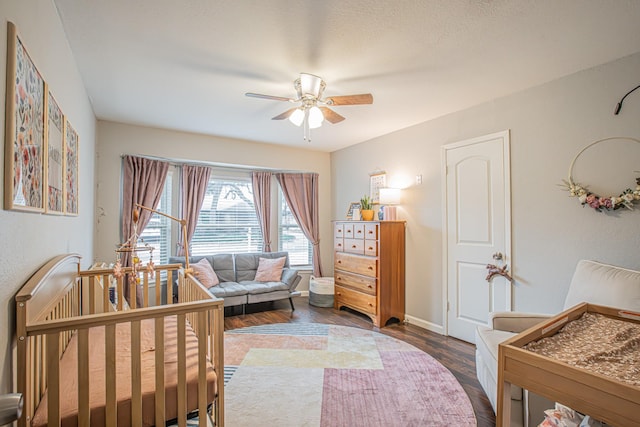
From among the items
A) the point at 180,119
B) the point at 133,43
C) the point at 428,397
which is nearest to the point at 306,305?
the point at 428,397

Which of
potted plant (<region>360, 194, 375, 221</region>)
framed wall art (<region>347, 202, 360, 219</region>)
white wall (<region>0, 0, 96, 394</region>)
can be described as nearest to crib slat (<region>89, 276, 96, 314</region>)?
white wall (<region>0, 0, 96, 394</region>)

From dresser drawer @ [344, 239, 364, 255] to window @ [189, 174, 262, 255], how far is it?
1618 mm

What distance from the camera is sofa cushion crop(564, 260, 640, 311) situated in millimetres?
1872

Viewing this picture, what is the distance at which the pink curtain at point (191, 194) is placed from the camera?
445 cm

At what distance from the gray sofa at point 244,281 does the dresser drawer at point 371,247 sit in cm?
117

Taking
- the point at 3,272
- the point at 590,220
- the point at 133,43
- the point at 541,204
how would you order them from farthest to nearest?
the point at 541,204
the point at 590,220
the point at 133,43
the point at 3,272

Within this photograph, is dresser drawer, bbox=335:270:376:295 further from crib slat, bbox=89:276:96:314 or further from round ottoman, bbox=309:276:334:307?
crib slat, bbox=89:276:96:314

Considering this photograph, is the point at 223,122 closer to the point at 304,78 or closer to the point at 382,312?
the point at 304,78

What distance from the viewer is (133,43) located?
211 centimetres

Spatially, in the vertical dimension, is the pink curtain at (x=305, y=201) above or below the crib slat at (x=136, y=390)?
above

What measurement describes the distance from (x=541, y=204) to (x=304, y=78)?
2337mm

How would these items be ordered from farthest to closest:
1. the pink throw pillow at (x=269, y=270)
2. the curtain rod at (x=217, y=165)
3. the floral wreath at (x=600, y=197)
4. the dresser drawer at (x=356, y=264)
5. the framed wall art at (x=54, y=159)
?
the pink throw pillow at (x=269, y=270), the curtain rod at (x=217, y=165), the dresser drawer at (x=356, y=264), the floral wreath at (x=600, y=197), the framed wall art at (x=54, y=159)

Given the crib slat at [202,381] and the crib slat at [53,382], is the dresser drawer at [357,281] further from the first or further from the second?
the crib slat at [53,382]

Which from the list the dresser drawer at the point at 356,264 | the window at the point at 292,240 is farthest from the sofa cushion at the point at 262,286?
the window at the point at 292,240
